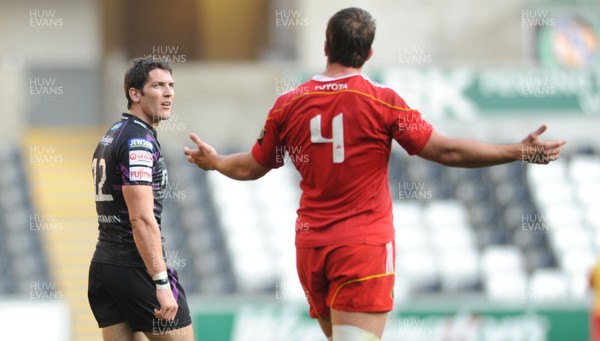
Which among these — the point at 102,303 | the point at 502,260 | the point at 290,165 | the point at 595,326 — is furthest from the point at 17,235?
the point at 102,303

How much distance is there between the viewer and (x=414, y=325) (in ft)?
35.8

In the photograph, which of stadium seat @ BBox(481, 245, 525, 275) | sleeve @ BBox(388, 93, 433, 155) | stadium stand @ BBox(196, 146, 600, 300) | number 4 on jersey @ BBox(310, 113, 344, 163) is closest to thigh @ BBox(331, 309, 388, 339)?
number 4 on jersey @ BBox(310, 113, 344, 163)

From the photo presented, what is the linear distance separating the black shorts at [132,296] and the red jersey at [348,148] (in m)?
0.79

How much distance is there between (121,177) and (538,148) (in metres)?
1.95

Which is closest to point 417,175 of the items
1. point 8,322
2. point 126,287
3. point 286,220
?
point 286,220

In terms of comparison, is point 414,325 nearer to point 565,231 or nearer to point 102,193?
point 565,231

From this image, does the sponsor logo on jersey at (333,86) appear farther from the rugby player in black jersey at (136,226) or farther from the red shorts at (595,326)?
the red shorts at (595,326)

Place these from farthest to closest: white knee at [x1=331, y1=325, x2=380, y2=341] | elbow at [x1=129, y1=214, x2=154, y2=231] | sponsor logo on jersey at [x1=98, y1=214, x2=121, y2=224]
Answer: sponsor logo on jersey at [x1=98, y1=214, x2=121, y2=224]
elbow at [x1=129, y1=214, x2=154, y2=231]
white knee at [x1=331, y1=325, x2=380, y2=341]

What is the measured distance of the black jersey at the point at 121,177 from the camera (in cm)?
512

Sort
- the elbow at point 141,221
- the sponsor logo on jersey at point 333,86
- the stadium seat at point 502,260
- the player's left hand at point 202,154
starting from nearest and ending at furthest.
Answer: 1. the sponsor logo on jersey at point 333,86
2. the elbow at point 141,221
3. the player's left hand at point 202,154
4. the stadium seat at point 502,260

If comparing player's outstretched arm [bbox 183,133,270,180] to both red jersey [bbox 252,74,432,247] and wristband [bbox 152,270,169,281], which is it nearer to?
red jersey [bbox 252,74,432,247]

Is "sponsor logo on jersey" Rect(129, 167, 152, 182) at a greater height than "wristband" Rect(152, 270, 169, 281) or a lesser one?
greater

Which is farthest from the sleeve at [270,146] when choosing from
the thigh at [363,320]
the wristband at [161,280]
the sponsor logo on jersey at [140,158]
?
the thigh at [363,320]

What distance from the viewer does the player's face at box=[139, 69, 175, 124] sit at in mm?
5305
